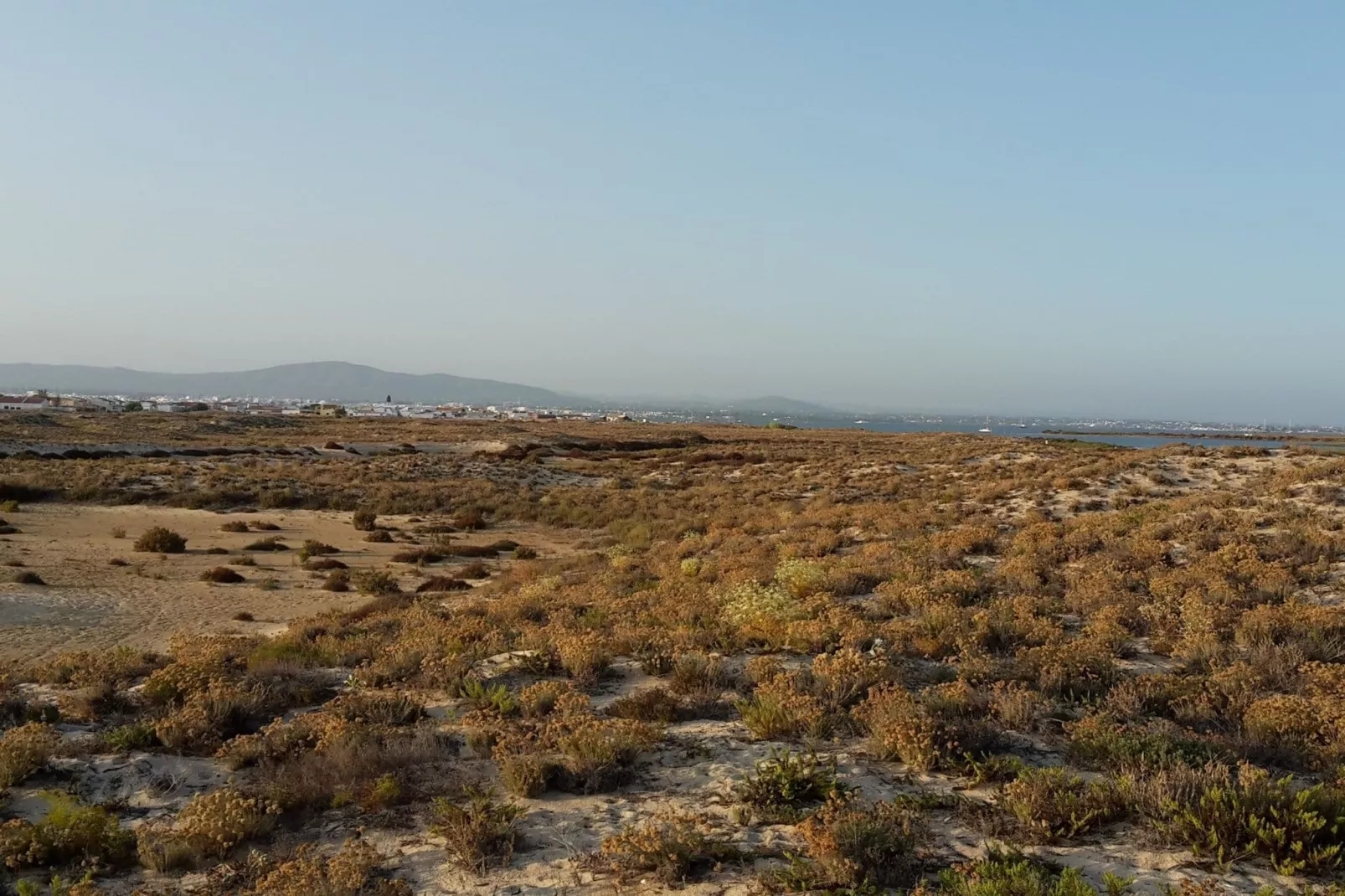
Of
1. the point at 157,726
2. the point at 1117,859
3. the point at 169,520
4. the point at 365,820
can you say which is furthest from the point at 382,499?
the point at 1117,859

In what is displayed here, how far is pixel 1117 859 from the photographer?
4715mm

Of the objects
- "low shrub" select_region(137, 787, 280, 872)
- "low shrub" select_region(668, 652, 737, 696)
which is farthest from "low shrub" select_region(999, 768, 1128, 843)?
"low shrub" select_region(137, 787, 280, 872)

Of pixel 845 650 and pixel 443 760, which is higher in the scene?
pixel 845 650

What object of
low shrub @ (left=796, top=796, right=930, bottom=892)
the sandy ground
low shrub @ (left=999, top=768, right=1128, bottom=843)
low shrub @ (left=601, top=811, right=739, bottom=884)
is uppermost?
low shrub @ (left=999, top=768, right=1128, bottom=843)

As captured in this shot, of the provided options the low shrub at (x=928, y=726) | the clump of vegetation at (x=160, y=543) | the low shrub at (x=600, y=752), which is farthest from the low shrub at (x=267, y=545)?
the low shrub at (x=928, y=726)

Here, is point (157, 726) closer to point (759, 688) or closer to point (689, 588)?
point (759, 688)

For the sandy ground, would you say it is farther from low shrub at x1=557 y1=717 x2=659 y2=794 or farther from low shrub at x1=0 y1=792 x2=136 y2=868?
low shrub at x1=557 y1=717 x2=659 y2=794

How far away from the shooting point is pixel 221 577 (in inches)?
726

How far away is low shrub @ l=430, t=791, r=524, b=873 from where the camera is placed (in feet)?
16.3

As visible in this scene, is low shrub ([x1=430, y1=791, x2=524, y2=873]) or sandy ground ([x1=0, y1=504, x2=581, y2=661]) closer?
low shrub ([x1=430, y1=791, x2=524, y2=873])

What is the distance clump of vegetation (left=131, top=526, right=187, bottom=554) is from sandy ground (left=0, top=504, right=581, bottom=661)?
363 mm

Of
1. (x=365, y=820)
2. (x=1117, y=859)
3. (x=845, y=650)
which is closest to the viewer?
(x=1117, y=859)

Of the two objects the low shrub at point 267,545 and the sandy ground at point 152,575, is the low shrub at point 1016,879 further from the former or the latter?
the low shrub at point 267,545

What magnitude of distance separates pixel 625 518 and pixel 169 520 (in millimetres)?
16589
